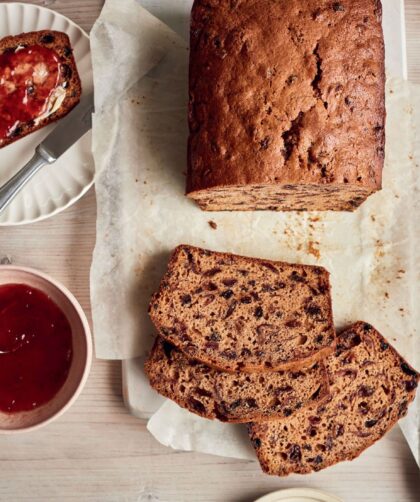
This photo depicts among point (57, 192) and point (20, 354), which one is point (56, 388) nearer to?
point (20, 354)

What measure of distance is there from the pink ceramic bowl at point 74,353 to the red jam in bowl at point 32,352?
2 centimetres

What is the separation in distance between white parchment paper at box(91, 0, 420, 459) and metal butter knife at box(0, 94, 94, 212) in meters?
0.10

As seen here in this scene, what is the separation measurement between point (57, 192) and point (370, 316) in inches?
57.2

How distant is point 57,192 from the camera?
2.79 m

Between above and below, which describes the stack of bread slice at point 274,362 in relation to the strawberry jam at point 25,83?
below

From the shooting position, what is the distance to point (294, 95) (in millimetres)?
2334

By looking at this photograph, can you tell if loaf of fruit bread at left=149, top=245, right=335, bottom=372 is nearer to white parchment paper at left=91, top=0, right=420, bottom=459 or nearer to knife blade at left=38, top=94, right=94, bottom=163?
white parchment paper at left=91, top=0, right=420, bottom=459

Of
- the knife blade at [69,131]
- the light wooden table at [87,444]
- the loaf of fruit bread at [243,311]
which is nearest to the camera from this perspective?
the loaf of fruit bread at [243,311]

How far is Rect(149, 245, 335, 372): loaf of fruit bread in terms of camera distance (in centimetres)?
263

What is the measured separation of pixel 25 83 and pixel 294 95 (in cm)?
119

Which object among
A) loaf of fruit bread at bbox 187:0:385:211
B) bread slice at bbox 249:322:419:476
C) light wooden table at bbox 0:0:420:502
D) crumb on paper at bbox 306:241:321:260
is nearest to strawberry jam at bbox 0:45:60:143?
light wooden table at bbox 0:0:420:502

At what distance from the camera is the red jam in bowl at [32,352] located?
106 inches

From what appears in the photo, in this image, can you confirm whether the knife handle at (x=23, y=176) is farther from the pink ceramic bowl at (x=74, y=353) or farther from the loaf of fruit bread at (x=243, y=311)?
the loaf of fruit bread at (x=243, y=311)

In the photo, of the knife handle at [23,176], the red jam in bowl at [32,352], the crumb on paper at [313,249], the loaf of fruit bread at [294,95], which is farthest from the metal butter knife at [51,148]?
the crumb on paper at [313,249]
